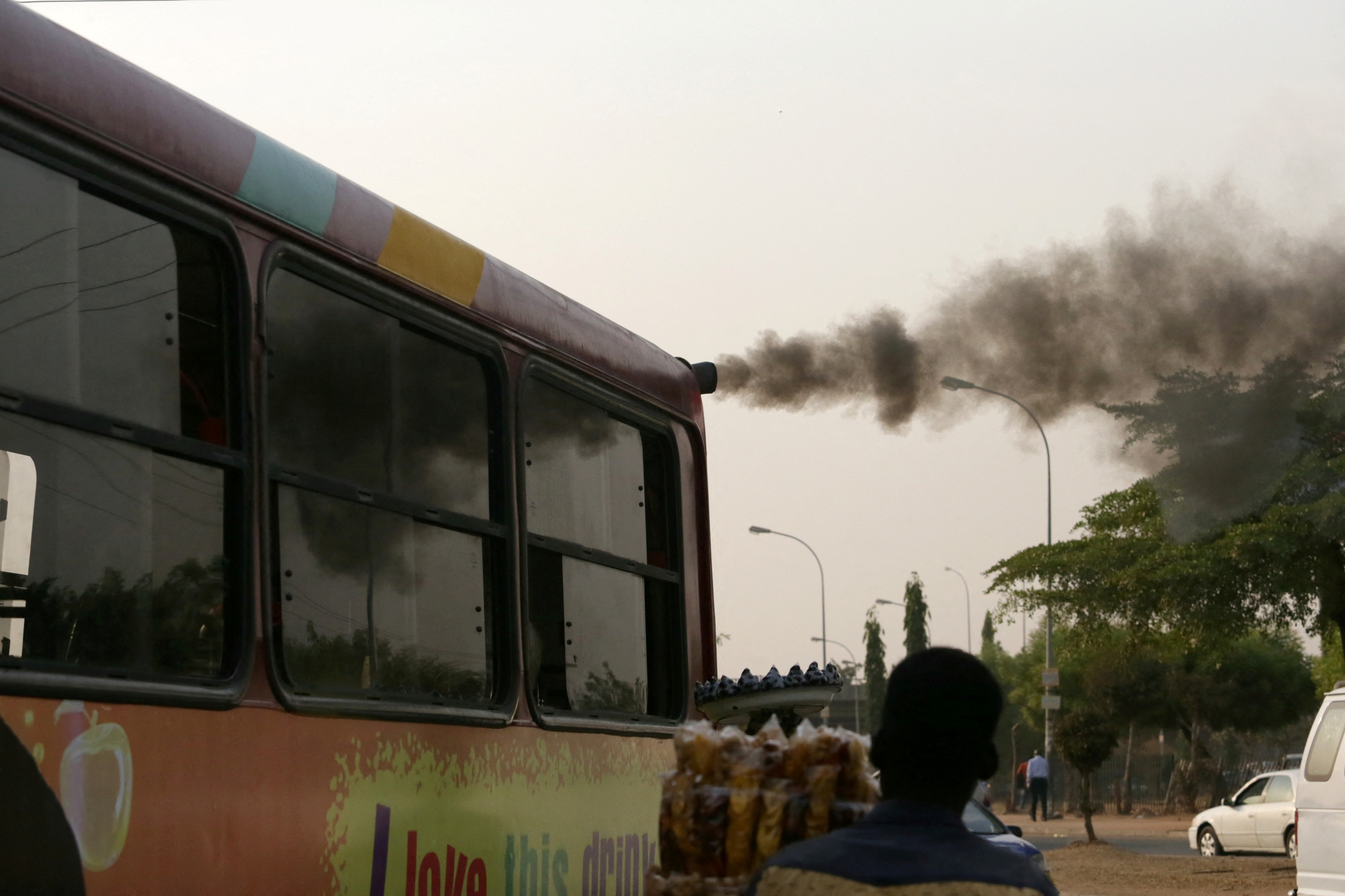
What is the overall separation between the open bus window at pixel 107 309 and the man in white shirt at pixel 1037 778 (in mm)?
35709

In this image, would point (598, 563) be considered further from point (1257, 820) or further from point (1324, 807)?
point (1257, 820)

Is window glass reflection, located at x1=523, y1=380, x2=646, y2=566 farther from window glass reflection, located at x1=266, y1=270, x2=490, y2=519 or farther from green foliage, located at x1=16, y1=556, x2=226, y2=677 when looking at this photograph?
green foliage, located at x1=16, y1=556, x2=226, y2=677

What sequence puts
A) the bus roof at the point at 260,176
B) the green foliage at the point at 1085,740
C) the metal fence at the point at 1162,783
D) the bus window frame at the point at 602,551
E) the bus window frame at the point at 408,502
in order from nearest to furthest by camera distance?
1. the bus roof at the point at 260,176
2. the bus window frame at the point at 408,502
3. the bus window frame at the point at 602,551
4. the green foliage at the point at 1085,740
5. the metal fence at the point at 1162,783

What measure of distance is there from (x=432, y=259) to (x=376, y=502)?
2.75 feet

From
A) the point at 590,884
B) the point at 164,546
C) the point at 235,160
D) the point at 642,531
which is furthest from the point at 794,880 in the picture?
the point at 642,531

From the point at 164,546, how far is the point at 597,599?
2.31m

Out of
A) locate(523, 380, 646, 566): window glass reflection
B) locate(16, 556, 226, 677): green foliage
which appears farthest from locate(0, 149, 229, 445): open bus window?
locate(523, 380, 646, 566): window glass reflection

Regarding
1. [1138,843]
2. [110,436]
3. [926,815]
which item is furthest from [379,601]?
[1138,843]

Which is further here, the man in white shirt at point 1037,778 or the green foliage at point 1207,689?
the green foliage at point 1207,689

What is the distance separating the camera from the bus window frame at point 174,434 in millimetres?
→ 3143

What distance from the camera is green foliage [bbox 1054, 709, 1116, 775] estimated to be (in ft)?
86.9

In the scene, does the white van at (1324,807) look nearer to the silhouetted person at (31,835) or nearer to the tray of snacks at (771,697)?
the tray of snacks at (771,697)

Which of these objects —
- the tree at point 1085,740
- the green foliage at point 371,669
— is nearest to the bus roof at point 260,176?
the green foliage at point 371,669

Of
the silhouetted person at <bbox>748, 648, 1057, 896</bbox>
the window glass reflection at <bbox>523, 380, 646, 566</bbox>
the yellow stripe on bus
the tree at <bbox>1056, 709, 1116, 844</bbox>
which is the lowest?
the tree at <bbox>1056, 709, 1116, 844</bbox>
